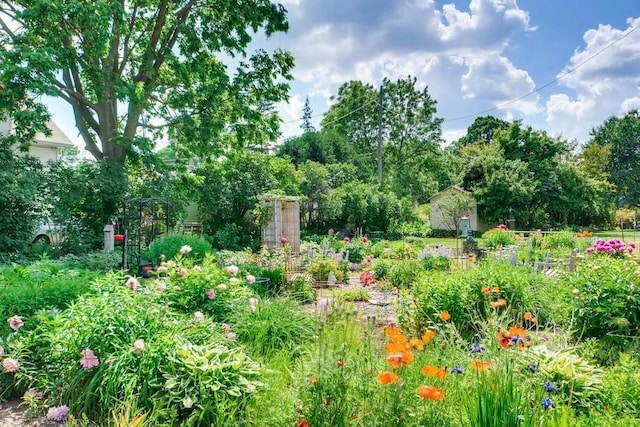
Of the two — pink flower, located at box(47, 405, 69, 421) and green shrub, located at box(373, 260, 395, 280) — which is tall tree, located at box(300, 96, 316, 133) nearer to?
green shrub, located at box(373, 260, 395, 280)

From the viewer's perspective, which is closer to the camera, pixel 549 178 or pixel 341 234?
pixel 341 234

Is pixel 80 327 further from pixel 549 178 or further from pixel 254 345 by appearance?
pixel 549 178

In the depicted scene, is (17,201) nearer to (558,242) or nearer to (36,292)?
(36,292)

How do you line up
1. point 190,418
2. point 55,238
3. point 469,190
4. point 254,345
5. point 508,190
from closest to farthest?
point 190,418
point 254,345
point 55,238
point 508,190
point 469,190

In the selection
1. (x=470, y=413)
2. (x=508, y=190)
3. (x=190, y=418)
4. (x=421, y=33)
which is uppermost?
(x=421, y=33)

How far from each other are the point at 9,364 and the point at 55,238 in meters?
9.58

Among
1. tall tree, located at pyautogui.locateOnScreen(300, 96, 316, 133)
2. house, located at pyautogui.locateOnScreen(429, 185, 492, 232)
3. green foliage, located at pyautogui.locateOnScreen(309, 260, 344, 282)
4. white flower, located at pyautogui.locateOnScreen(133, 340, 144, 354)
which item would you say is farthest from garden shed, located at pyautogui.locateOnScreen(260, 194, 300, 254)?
tall tree, located at pyautogui.locateOnScreen(300, 96, 316, 133)

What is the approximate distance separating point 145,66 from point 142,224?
4078 millimetres

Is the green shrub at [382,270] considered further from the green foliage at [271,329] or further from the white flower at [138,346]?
the white flower at [138,346]

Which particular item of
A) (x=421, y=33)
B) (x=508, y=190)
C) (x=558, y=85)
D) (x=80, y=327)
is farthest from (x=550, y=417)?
(x=508, y=190)

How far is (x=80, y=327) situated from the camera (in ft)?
8.74

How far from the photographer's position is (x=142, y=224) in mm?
11172

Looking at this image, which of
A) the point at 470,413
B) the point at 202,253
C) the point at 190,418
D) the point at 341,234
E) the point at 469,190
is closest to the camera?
the point at 470,413

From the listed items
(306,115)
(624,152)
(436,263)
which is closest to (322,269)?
(436,263)
